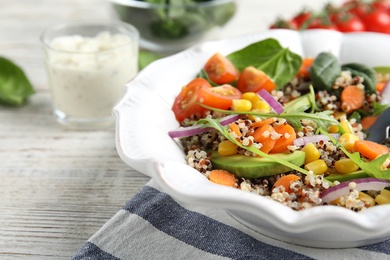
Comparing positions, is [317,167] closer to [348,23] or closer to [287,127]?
[287,127]

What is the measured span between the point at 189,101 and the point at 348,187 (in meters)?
0.87

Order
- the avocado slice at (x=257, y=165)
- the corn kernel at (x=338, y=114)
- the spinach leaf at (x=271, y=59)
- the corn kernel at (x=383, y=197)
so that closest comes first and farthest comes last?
the corn kernel at (x=383, y=197), the avocado slice at (x=257, y=165), the corn kernel at (x=338, y=114), the spinach leaf at (x=271, y=59)

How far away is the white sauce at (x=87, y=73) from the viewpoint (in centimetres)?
344

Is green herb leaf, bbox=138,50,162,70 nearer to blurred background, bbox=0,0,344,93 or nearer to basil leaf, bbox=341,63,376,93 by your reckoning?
blurred background, bbox=0,0,344,93

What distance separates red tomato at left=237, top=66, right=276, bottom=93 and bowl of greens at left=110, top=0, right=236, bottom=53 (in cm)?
131

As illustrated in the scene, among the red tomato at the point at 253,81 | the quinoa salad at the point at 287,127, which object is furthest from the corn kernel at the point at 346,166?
the red tomato at the point at 253,81

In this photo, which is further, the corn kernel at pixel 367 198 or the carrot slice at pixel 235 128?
the carrot slice at pixel 235 128

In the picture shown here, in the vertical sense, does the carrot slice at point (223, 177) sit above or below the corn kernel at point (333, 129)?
below

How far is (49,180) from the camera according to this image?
9.80 feet

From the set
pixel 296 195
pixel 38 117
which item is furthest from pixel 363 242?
pixel 38 117

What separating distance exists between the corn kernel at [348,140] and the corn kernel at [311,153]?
5.9 inches

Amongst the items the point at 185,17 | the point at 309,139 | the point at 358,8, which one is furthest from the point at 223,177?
the point at 358,8

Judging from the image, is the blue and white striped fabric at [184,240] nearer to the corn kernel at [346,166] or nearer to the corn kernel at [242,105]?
the corn kernel at [346,166]

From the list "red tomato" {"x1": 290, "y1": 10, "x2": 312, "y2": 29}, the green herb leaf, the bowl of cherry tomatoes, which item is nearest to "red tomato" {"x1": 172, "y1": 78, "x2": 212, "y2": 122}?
the green herb leaf
